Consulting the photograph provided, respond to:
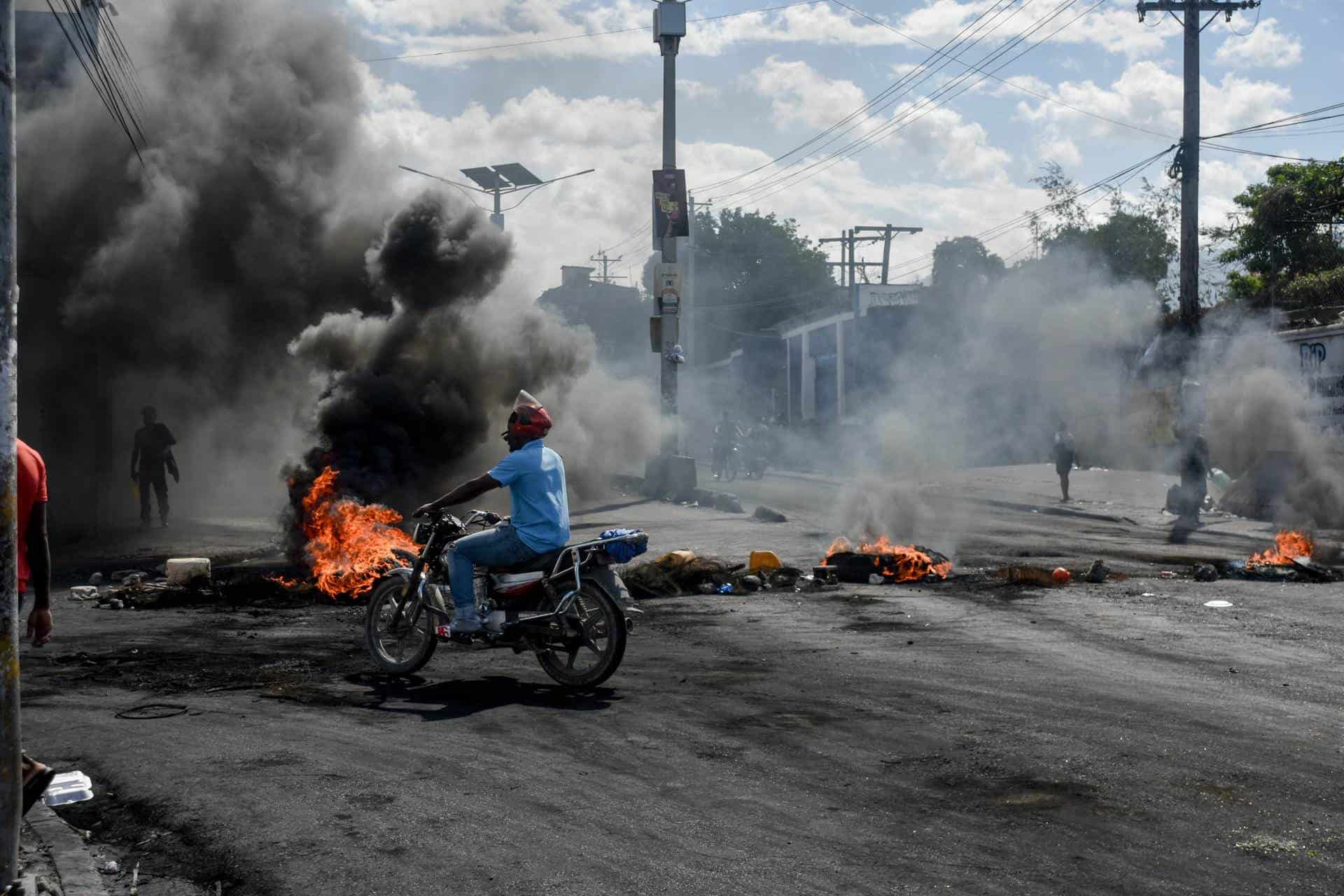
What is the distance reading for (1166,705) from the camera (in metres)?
6.39

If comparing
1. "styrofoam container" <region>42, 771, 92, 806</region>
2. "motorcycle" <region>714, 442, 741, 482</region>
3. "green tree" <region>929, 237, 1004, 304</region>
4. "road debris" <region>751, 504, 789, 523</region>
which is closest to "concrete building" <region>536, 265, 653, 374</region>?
"green tree" <region>929, 237, 1004, 304</region>

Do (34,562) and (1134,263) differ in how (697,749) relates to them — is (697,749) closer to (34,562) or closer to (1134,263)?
(34,562)

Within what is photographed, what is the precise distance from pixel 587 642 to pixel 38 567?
335 centimetres

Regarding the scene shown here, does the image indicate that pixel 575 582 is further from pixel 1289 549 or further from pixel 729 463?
pixel 729 463

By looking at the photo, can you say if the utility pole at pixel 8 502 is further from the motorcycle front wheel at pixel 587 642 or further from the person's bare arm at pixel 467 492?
the motorcycle front wheel at pixel 587 642

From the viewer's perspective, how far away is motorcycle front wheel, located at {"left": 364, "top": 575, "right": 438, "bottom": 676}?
7.46 metres

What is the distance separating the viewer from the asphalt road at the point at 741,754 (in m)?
4.02

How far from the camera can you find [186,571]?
11602 mm

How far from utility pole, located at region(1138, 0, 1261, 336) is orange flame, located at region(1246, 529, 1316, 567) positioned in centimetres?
925

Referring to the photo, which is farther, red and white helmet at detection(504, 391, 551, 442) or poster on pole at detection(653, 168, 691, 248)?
poster on pole at detection(653, 168, 691, 248)

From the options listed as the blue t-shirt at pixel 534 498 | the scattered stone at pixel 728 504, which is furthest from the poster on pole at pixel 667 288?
the blue t-shirt at pixel 534 498

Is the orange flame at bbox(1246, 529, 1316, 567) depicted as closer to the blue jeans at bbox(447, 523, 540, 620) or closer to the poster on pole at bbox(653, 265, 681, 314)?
the blue jeans at bbox(447, 523, 540, 620)

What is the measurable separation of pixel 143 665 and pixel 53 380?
53.6 feet

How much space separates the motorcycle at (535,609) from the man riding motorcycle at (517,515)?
82mm
